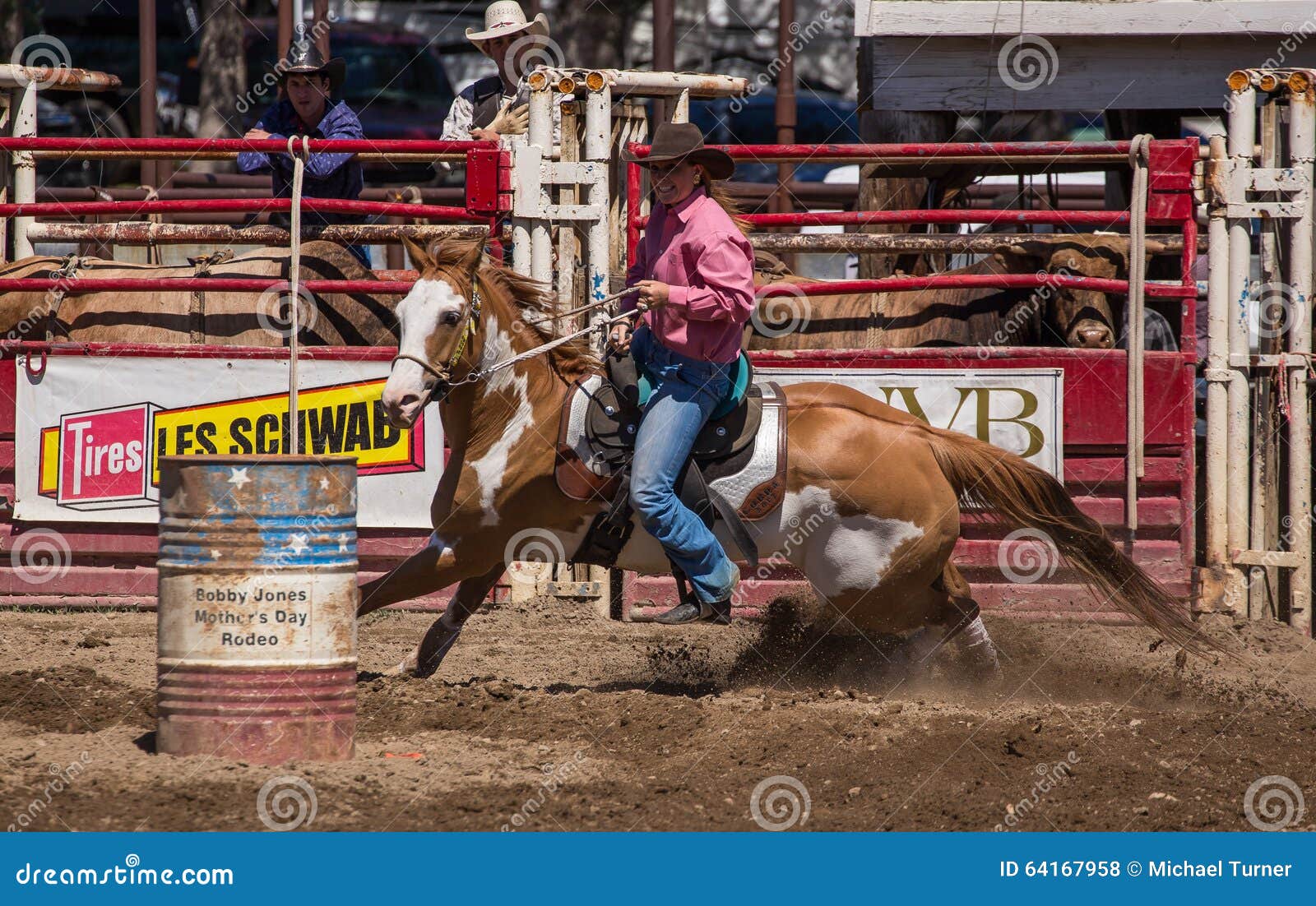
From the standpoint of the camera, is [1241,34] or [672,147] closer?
[672,147]

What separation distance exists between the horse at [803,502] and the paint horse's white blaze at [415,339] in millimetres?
133

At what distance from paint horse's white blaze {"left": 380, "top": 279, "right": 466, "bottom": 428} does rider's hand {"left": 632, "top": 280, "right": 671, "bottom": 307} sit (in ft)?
2.31

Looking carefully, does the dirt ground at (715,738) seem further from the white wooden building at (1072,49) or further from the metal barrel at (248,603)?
the white wooden building at (1072,49)

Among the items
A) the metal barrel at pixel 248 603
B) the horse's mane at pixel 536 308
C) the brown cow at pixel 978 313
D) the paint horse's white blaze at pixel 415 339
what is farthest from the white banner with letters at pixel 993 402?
the metal barrel at pixel 248 603

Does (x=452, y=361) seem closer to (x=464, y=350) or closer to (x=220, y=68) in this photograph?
(x=464, y=350)

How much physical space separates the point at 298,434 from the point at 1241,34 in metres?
6.22

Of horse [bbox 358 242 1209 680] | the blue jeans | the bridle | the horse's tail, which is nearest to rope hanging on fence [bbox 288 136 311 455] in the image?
the bridle

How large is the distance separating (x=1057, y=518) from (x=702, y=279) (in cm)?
195

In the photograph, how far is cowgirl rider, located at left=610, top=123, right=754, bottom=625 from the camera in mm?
5578

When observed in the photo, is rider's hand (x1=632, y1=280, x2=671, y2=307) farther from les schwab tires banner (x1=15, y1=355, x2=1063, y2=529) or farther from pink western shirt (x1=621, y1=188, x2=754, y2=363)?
les schwab tires banner (x1=15, y1=355, x2=1063, y2=529)

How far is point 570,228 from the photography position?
309 inches

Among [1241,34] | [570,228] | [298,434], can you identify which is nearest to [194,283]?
[298,434]

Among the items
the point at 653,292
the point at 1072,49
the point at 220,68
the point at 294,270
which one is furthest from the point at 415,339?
the point at 220,68

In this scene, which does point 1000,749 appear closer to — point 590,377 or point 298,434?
point 590,377
